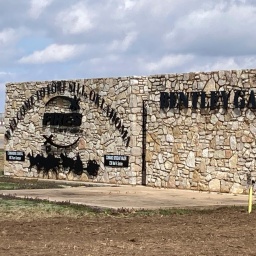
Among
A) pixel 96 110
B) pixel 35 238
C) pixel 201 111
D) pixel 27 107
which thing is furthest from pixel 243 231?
pixel 27 107

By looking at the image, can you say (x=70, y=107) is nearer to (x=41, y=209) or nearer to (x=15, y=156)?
(x=15, y=156)

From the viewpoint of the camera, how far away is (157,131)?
25625mm

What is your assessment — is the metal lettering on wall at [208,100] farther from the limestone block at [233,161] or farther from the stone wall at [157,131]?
the limestone block at [233,161]

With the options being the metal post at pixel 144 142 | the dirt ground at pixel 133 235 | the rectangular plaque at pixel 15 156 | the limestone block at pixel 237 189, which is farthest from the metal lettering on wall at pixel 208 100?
the rectangular plaque at pixel 15 156

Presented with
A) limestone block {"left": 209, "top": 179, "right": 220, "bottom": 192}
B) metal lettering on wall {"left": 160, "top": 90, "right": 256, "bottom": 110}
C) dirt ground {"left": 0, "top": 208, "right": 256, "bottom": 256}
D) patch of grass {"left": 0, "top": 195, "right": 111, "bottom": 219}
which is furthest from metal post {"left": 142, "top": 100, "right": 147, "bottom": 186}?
dirt ground {"left": 0, "top": 208, "right": 256, "bottom": 256}

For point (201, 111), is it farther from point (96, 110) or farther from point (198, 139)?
point (96, 110)

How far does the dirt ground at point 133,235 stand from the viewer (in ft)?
38.2

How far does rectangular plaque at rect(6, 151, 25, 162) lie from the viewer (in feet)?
101

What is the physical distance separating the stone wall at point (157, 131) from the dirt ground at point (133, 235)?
6464mm

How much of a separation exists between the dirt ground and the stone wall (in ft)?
21.2

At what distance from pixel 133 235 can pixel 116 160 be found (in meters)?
13.6

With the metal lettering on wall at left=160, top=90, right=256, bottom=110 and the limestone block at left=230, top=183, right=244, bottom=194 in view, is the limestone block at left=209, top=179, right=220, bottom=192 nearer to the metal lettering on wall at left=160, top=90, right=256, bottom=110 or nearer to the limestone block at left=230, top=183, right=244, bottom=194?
the limestone block at left=230, top=183, right=244, bottom=194

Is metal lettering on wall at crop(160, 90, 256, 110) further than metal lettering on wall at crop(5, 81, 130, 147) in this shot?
No

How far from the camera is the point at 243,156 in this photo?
22797 millimetres
